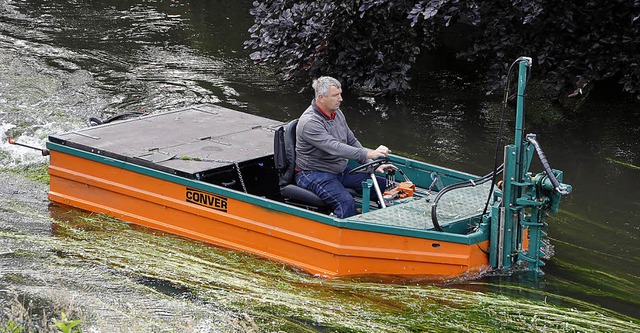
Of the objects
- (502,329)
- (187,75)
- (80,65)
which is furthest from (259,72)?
(502,329)

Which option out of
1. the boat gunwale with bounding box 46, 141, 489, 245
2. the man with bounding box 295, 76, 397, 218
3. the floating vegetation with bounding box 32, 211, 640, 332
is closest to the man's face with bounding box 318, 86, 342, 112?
the man with bounding box 295, 76, 397, 218

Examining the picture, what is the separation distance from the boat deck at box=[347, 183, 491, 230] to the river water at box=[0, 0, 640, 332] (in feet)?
1.77

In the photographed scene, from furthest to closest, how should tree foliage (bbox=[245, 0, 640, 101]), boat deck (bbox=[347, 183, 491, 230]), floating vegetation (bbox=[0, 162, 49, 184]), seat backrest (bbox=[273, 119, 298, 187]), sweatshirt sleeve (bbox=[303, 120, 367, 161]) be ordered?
1. tree foliage (bbox=[245, 0, 640, 101])
2. floating vegetation (bbox=[0, 162, 49, 184])
3. seat backrest (bbox=[273, 119, 298, 187])
4. sweatshirt sleeve (bbox=[303, 120, 367, 161])
5. boat deck (bbox=[347, 183, 491, 230])

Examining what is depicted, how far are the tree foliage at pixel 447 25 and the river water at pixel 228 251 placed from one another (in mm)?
640

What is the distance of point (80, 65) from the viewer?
16797mm

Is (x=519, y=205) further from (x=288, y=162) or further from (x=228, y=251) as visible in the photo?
(x=228, y=251)

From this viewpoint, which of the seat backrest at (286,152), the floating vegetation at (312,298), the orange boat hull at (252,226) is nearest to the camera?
the floating vegetation at (312,298)

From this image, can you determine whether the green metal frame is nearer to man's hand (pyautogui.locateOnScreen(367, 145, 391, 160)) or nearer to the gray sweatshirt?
man's hand (pyautogui.locateOnScreen(367, 145, 391, 160))

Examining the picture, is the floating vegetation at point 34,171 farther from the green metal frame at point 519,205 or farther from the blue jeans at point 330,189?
the green metal frame at point 519,205

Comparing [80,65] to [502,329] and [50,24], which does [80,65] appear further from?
[502,329]

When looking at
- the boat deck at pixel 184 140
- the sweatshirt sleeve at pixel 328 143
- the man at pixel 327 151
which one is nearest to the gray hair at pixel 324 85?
the man at pixel 327 151

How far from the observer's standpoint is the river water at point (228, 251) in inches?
320

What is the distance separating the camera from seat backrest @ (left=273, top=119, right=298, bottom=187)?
9555mm

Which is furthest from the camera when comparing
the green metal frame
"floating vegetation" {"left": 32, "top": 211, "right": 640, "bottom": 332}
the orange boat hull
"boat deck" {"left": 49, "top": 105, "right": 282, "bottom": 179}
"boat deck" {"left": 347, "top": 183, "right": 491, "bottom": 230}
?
"boat deck" {"left": 49, "top": 105, "right": 282, "bottom": 179}
